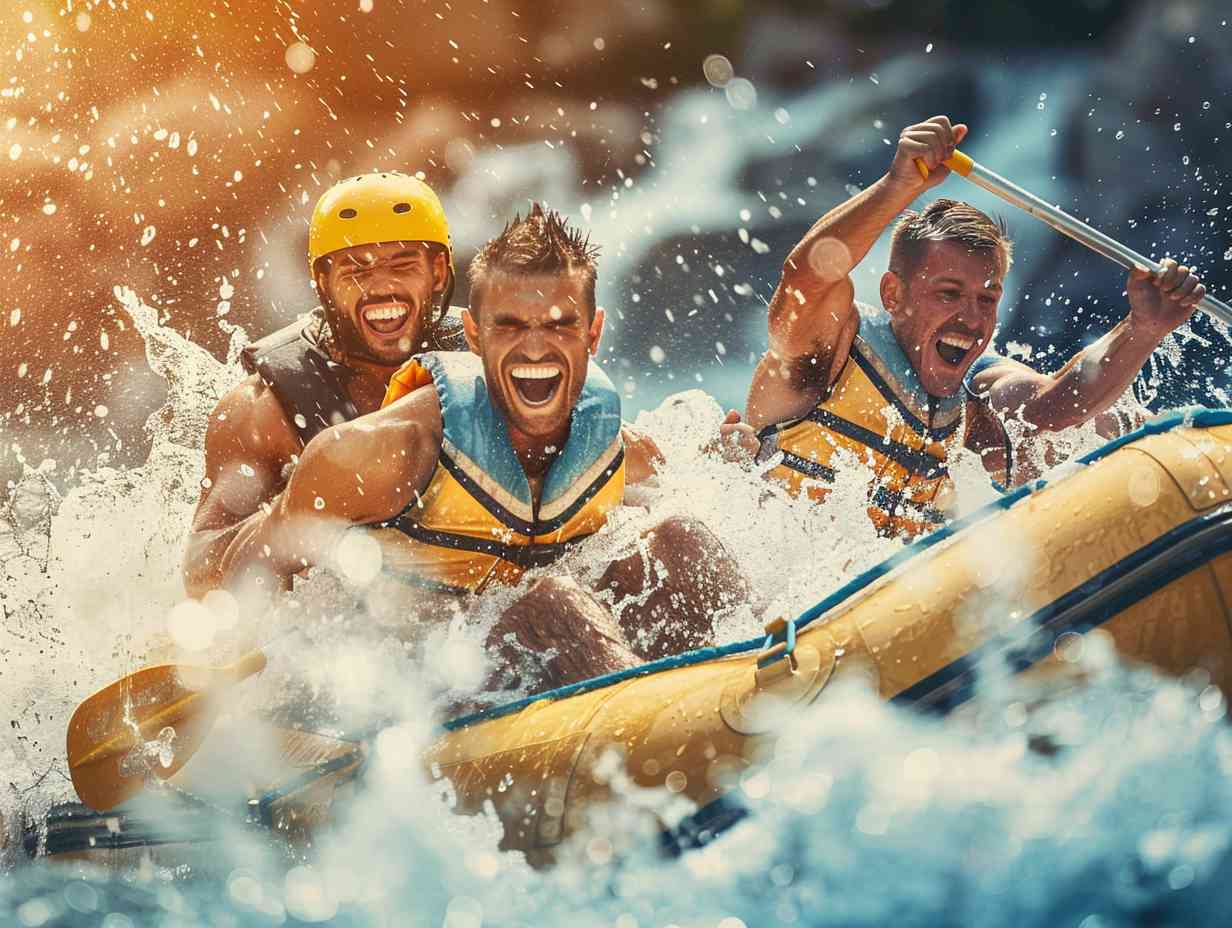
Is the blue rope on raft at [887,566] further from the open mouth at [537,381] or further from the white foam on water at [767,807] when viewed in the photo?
the open mouth at [537,381]

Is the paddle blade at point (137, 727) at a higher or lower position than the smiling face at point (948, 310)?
lower

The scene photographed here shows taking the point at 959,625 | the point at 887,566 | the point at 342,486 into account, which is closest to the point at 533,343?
the point at 342,486

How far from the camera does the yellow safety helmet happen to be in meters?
3.94

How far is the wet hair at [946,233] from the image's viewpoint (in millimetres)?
4090

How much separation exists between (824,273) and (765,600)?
114 centimetres

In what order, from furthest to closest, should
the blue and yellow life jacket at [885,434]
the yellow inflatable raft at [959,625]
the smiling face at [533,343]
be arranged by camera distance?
the blue and yellow life jacket at [885,434] → the smiling face at [533,343] → the yellow inflatable raft at [959,625]

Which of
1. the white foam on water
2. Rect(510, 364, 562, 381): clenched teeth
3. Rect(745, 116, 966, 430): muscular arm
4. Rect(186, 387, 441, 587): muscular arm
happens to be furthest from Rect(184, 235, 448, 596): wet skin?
Rect(745, 116, 966, 430): muscular arm

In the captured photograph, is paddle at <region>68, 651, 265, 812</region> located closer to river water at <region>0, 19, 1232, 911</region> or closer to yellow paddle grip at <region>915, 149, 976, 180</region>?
river water at <region>0, 19, 1232, 911</region>

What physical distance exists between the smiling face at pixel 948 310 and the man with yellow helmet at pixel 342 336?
1491 millimetres

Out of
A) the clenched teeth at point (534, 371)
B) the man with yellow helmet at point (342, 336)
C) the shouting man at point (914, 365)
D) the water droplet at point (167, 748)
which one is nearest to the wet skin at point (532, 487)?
the clenched teeth at point (534, 371)

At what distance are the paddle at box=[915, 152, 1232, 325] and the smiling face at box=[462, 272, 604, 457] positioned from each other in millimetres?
1182

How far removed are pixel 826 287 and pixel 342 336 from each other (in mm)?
1483

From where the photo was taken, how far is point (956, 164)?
3.39 meters

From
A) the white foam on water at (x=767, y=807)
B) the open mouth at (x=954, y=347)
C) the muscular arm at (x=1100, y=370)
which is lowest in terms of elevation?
the white foam on water at (x=767, y=807)
